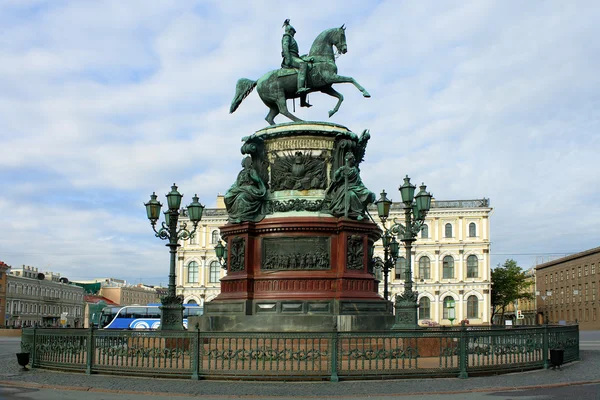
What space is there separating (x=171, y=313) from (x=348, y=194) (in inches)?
254

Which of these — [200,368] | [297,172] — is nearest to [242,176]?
[297,172]

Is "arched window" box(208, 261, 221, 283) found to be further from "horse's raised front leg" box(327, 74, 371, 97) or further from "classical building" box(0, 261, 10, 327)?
"horse's raised front leg" box(327, 74, 371, 97)

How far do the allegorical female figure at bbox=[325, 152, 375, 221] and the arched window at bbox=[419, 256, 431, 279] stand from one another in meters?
67.5

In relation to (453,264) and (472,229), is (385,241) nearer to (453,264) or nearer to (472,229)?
(472,229)

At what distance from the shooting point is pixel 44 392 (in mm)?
12867

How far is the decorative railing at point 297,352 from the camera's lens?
13672 mm

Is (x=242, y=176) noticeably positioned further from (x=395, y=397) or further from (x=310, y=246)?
(x=395, y=397)

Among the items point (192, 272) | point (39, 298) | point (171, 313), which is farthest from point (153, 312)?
point (39, 298)

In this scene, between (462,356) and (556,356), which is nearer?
(462,356)

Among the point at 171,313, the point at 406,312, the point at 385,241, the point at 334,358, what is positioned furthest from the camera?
the point at 385,241

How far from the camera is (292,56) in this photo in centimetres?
2161

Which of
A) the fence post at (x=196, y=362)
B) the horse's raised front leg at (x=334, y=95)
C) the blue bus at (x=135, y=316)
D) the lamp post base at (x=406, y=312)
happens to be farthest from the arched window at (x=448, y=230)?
the fence post at (x=196, y=362)

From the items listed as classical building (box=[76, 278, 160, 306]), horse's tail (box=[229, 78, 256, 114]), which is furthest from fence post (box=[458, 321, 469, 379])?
classical building (box=[76, 278, 160, 306])

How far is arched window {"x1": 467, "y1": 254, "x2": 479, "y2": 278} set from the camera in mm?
84312
